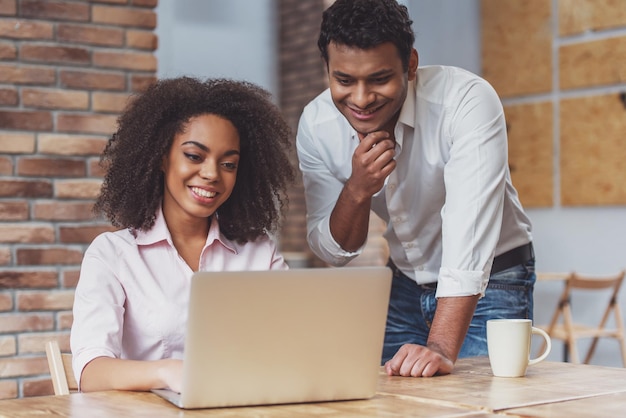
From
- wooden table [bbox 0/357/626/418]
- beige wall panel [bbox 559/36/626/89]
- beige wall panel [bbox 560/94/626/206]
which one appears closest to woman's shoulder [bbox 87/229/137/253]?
wooden table [bbox 0/357/626/418]

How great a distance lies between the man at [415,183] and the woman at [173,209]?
13 cm

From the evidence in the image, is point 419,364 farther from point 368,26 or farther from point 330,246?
point 368,26

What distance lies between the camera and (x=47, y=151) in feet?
9.30

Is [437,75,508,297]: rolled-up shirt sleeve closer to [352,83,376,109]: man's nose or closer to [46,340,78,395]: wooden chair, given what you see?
[352,83,376,109]: man's nose

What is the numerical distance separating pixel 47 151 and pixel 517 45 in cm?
343

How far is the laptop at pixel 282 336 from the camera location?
1184 millimetres

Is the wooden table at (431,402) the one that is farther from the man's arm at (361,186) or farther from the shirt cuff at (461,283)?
the man's arm at (361,186)

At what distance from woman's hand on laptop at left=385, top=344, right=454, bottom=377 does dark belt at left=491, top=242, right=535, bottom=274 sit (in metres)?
0.50

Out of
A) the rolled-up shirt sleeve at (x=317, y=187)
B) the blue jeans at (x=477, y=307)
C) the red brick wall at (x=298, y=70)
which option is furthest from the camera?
the red brick wall at (x=298, y=70)

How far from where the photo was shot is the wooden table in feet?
3.98

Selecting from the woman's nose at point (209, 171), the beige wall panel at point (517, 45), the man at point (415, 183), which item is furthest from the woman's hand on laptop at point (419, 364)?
the beige wall panel at point (517, 45)

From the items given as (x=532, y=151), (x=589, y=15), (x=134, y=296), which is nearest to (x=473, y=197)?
(x=134, y=296)

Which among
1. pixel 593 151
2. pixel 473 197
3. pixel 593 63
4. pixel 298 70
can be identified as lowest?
pixel 473 197

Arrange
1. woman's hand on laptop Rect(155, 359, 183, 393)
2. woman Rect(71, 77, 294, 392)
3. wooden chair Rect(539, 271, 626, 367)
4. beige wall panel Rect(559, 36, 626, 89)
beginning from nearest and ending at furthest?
1. woman's hand on laptop Rect(155, 359, 183, 393)
2. woman Rect(71, 77, 294, 392)
3. wooden chair Rect(539, 271, 626, 367)
4. beige wall panel Rect(559, 36, 626, 89)
